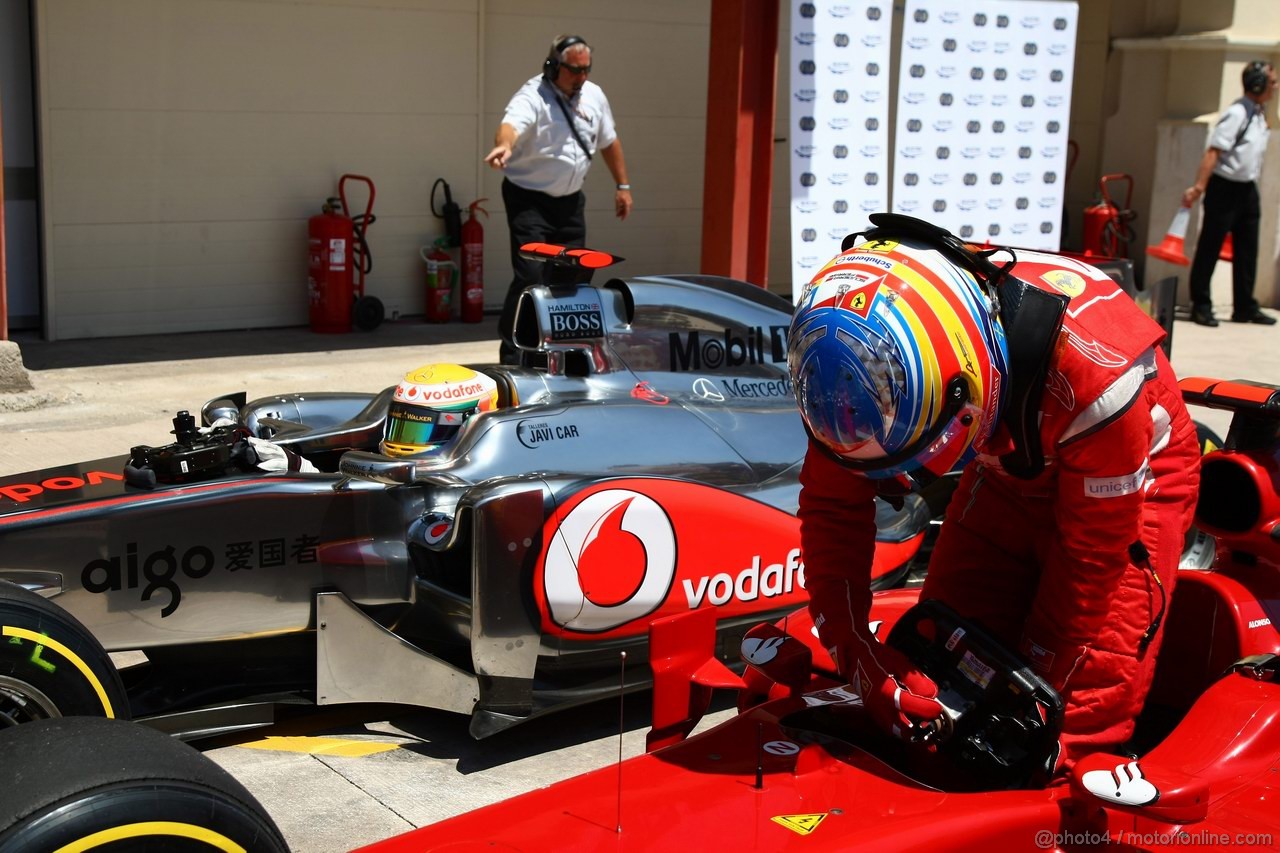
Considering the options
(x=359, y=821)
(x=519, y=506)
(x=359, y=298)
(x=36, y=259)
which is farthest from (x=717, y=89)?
(x=359, y=821)

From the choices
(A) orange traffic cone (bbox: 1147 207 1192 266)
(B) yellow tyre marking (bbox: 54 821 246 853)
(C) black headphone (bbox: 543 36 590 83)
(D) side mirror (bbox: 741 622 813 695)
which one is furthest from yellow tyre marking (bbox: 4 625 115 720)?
(A) orange traffic cone (bbox: 1147 207 1192 266)

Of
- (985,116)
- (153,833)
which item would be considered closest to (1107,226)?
(985,116)

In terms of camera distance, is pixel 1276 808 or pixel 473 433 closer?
pixel 1276 808

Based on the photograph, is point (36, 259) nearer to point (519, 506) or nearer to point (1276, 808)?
point (519, 506)

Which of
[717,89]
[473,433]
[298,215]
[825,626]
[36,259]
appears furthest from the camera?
[298,215]

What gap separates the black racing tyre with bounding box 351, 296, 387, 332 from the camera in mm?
10289

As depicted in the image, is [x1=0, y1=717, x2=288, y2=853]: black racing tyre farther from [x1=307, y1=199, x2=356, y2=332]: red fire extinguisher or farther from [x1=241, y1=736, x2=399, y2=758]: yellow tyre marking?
[x1=307, y1=199, x2=356, y2=332]: red fire extinguisher


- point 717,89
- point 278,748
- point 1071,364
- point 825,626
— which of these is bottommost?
point 278,748

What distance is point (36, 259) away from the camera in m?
9.41

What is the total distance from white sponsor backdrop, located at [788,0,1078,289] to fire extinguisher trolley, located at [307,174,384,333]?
3.26 metres

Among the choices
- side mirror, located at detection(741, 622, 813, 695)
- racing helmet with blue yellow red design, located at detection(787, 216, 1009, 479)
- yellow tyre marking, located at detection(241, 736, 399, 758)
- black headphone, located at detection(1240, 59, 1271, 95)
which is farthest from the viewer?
black headphone, located at detection(1240, 59, 1271, 95)

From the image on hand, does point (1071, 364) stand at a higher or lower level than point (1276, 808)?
higher

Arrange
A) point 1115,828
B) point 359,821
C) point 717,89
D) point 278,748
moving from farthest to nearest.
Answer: point 717,89, point 278,748, point 359,821, point 1115,828

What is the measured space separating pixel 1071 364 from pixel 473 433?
238cm
